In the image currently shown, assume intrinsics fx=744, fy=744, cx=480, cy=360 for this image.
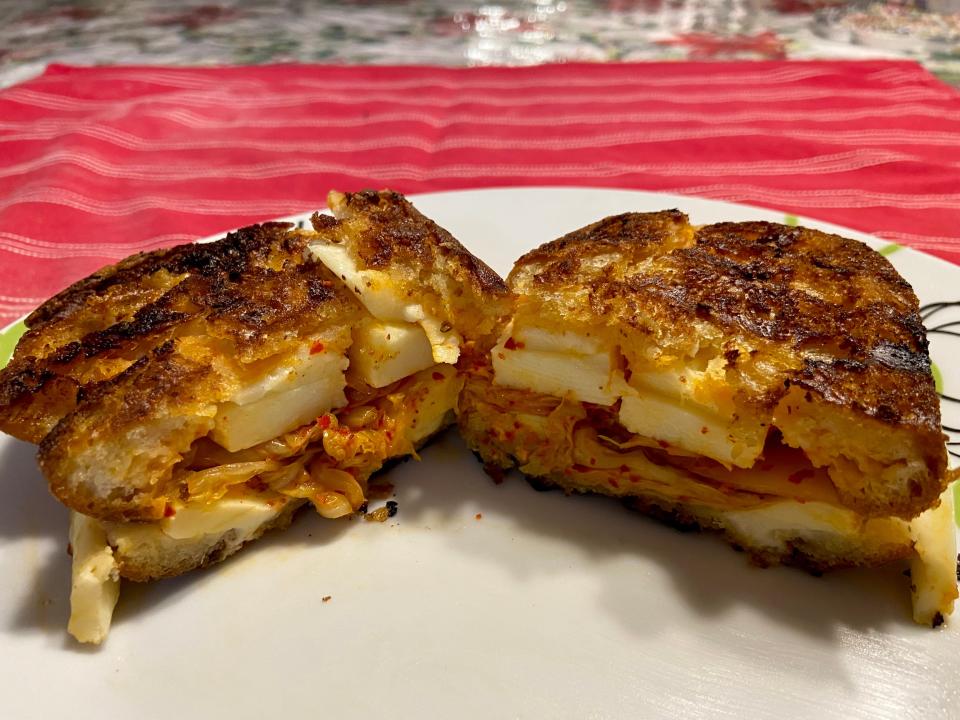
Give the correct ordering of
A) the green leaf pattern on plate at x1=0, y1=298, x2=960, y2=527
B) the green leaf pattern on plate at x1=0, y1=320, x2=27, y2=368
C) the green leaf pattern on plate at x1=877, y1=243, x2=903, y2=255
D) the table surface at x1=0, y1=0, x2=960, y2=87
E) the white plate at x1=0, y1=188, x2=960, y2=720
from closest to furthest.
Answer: the white plate at x1=0, y1=188, x2=960, y2=720, the green leaf pattern on plate at x1=0, y1=298, x2=960, y2=527, the green leaf pattern on plate at x1=0, y1=320, x2=27, y2=368, the green leaf pattern on plate at x1=877, y1=243, x2=903, y2=255, the table surface at x1=0, y1=0, x2=960, y2=87

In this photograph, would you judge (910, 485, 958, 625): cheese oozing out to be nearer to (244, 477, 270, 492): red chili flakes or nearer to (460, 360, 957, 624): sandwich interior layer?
(460, 360, 957, 624): sandwich interior layer

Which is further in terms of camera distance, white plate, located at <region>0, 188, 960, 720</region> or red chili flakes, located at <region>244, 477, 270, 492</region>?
red chili flakes, located at <region>244, 477, 270, 492</region>

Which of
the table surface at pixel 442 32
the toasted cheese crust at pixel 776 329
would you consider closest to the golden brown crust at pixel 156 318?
the toasted cheese crust at pixel 776 329

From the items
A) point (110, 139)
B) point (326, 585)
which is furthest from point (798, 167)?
point (110, 139)

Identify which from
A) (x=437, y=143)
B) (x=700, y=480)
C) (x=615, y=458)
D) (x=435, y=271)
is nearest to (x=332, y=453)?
(x=435, y=271)

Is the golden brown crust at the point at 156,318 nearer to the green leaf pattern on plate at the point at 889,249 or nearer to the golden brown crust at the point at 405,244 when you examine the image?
the golden brown crust at the point at 405,244

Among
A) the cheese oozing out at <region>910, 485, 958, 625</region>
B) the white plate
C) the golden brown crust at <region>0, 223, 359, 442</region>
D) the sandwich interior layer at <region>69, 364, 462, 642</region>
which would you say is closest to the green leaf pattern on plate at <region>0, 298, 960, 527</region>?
the white plate

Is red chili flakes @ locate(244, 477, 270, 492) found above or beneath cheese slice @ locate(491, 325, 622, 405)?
beneath
